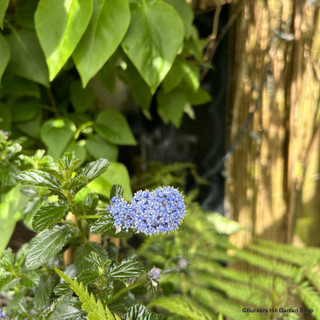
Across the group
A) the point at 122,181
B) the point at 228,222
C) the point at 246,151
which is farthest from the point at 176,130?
the point at 122,181

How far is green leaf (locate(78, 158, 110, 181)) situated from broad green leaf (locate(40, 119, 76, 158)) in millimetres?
304

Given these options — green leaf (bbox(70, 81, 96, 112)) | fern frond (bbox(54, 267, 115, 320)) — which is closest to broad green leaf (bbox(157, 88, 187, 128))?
green leaf (bbox(70, 81, 96, 112))

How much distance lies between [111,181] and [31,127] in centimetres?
32

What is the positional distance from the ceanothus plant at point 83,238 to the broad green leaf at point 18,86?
306mm

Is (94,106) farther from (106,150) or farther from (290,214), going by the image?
(290,214)

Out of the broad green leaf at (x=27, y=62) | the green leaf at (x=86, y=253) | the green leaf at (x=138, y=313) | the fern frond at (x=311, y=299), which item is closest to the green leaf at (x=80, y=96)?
the broad green leaf at (x=27, y=62)

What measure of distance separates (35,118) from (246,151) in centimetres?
74

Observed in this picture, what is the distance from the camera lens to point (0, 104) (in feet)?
2.81

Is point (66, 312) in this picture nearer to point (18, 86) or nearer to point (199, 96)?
point (18, 86)

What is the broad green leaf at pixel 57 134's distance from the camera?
0.83 metres

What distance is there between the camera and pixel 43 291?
61cm

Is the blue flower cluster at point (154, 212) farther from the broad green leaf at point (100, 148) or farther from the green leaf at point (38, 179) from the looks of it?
the broad green leaf at point (100, 148)

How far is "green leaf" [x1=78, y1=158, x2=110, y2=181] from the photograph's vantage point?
53 centimetres

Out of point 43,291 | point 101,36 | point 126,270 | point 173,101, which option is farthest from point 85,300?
point 173,101
